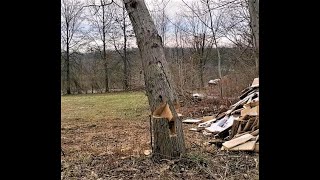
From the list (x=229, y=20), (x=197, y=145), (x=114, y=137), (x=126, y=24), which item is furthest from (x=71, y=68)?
(x=197, y=145)

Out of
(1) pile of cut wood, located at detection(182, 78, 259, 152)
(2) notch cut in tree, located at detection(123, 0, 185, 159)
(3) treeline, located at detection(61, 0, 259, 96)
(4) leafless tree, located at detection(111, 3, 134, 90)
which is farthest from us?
(4) leafless tree, located at detection(111, 3, 134, 90)

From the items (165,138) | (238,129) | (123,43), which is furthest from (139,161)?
(123,43)

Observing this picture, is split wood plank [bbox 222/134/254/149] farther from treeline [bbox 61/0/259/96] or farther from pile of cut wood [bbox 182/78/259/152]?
treeline [bbox 61/0/259/96]

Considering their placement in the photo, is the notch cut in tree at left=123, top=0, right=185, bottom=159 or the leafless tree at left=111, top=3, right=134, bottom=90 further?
the leafless tree at left=111, top=3, right=134, bottom=90

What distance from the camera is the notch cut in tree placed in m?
3.69

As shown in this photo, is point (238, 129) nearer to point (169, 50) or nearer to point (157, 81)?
point (157, 81)

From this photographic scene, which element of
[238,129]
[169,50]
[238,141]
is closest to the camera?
[238,141]

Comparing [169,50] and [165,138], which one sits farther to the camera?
[169,50]

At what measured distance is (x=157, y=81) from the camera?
12.2ft

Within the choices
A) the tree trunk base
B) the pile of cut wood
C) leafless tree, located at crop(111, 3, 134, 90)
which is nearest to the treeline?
leafless tree, located at crop(111, 3, 134, 90)
